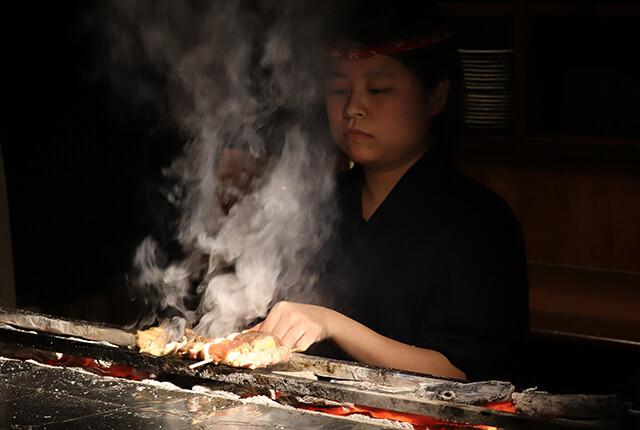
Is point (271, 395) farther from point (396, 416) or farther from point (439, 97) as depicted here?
point (439, 97)

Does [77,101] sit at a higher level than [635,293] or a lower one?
higher

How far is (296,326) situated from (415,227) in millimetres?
651

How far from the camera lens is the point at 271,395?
6.61 ft

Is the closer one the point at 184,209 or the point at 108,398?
the point at 108,398

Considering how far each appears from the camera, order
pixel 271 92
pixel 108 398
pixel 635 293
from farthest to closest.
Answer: pixel 635 293
pixel 271 92
pixel 108 398

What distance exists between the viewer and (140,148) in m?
4.50

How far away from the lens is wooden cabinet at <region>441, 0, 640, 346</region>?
422 cm

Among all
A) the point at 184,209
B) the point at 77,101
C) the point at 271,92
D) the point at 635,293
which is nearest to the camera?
the point at 271,92

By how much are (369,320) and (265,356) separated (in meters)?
0.80

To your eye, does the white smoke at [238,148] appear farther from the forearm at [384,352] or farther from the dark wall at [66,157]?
the forearm at [384,352]

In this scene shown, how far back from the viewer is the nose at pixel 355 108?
273 cm

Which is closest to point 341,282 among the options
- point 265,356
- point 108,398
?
point 265,356

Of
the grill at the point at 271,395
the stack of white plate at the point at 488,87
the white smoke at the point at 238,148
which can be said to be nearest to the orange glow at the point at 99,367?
the grill at the point at 271,395

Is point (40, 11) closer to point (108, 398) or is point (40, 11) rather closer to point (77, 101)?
point (77, 101)
